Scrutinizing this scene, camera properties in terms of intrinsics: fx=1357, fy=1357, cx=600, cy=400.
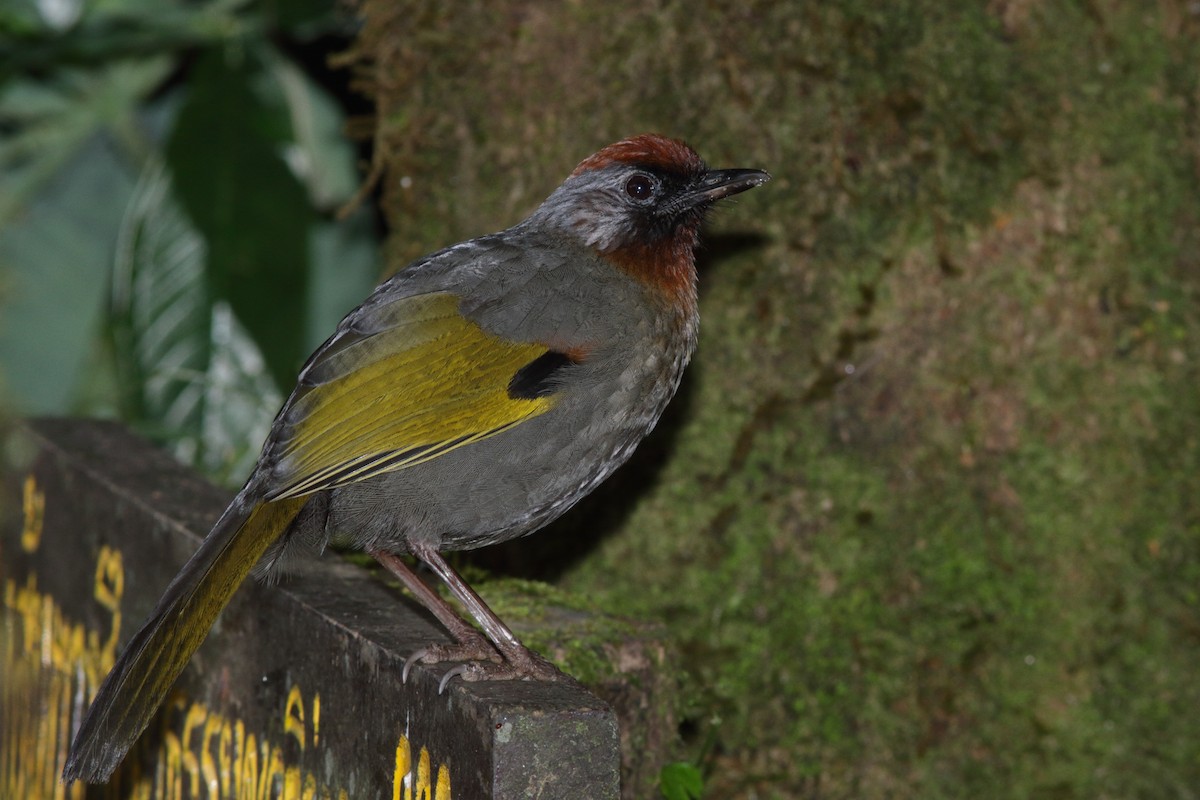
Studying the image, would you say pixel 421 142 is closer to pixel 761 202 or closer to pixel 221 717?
pixel 761 202

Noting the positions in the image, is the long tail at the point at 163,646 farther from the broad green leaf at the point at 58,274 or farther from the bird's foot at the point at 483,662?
the broad green leaf at the point at 58,274

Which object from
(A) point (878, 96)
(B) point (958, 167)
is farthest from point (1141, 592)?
(A) point (878, 96)

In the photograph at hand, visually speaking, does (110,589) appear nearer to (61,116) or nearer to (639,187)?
(639,187)

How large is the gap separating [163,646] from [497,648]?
0.64m

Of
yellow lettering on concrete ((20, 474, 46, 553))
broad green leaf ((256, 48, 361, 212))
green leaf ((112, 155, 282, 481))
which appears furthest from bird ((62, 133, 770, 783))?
broad green leaf ((256, 48, 361, 212))

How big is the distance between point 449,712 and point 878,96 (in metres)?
2.39

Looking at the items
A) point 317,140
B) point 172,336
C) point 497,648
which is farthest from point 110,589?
point 317,140

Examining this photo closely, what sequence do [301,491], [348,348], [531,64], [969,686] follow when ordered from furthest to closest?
[531,64] → [969,686] → [348,348] → [301,491]

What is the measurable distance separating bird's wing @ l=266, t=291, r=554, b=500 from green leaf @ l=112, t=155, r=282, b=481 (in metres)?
2.13

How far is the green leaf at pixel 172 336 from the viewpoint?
16.5 ft

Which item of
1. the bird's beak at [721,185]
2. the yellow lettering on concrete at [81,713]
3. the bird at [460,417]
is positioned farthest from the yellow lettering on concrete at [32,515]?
the bird's beak at [721,185]

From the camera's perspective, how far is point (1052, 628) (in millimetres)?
3744

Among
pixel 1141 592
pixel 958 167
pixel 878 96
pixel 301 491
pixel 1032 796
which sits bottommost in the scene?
pixel 1032 796

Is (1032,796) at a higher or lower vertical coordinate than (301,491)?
lower
